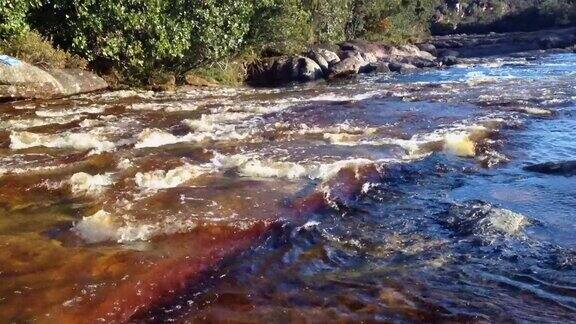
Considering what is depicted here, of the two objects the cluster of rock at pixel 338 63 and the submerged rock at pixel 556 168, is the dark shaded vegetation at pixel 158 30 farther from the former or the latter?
the submerged rock at pixel 556 168

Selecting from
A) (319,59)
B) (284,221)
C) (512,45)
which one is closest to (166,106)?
(284,221)

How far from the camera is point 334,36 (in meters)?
33.2

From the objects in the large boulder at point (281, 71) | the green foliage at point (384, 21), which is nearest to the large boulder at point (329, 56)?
the large boulder at point (281, 71)

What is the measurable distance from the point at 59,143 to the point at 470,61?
28232mm

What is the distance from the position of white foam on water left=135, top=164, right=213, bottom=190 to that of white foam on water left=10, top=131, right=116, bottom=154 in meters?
2.11

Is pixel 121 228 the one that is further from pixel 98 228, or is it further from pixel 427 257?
pixel 427 257

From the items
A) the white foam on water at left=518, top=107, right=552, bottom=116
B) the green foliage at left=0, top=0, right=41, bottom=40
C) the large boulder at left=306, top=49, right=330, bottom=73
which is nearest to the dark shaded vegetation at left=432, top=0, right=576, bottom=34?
the large boulder at left=306, top=49, right=330, bottom=73

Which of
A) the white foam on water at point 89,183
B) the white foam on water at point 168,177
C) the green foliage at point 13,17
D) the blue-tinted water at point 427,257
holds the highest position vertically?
the green foliage at point 13,17

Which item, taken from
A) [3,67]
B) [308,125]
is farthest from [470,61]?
[3,67]

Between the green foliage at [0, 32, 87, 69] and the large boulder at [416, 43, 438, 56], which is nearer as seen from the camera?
the green foliage at [0, 32, 87, 69]

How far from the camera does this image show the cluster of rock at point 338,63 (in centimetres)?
2462

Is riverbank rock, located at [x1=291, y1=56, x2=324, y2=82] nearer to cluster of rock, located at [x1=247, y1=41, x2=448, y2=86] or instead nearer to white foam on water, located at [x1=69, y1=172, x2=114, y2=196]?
cluster of rock, located at [x1=247, y1=41, x2=448, y2=86]

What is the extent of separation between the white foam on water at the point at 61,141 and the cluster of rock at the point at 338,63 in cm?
1338

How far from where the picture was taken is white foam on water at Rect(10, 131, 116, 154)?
9.91m
